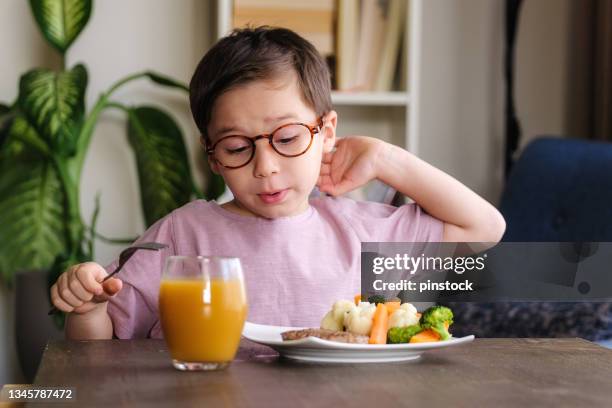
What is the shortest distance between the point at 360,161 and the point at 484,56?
1.84 metres

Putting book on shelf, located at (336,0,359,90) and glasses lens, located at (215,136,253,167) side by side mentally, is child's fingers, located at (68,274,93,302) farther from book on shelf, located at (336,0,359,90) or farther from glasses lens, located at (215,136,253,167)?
book on shelf, located at (336,0,359,90)

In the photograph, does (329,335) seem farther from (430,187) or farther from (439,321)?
(430,187)

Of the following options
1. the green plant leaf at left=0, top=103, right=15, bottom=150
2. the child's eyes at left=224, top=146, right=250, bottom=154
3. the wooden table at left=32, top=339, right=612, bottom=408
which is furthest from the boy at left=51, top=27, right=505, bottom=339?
the green plant leaf at left=0, top=103, right=15, bottom=150


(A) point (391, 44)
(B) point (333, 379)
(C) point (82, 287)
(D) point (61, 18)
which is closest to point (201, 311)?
(B) point (333, 379)

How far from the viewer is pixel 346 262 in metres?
1.60

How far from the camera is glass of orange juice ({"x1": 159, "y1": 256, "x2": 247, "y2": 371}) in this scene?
100 centimetres

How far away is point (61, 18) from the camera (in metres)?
Answer: 2.90

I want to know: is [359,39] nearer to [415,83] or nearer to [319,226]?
[415,83]

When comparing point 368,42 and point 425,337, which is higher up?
point 368,42

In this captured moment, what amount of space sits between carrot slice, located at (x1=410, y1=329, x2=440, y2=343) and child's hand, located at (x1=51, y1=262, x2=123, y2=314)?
35 cm

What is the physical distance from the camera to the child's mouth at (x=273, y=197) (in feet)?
4.94

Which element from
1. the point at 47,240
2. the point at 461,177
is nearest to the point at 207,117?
the point at 47,240

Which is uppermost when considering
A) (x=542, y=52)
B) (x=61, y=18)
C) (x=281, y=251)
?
(x=61, y=18)

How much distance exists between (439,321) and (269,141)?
0.45 m
